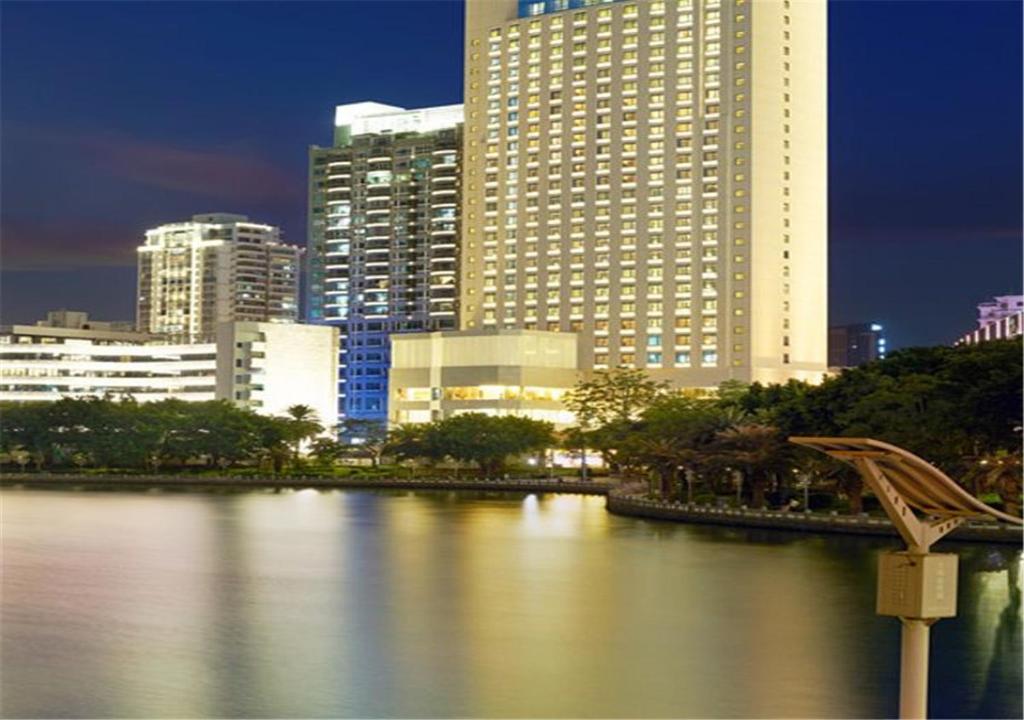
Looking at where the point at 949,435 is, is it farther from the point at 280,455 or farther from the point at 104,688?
the point at 280,455

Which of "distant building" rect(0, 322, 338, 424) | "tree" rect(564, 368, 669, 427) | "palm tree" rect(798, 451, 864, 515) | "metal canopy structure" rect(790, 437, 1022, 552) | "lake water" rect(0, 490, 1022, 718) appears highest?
"distant building" rect(0, 322, 338, 424)

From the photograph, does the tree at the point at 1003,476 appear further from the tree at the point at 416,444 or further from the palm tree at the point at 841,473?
the tree at the point at 416,444

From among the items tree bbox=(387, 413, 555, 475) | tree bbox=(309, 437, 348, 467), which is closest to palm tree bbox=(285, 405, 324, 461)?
tree bbox=(309, 437, 348, 467)

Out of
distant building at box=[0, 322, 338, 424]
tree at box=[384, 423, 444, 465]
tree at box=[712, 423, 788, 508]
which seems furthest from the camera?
distant building at box=[0, 322, 338, 424]

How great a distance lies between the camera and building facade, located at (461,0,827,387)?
136m

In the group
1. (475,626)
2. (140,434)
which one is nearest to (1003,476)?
(475,626)

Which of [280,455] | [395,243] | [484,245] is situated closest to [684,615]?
[280,455]

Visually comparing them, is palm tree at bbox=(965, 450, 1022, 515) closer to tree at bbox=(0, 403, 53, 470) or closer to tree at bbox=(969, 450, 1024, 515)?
tree at bbox=(969, 450, 1024, 515)

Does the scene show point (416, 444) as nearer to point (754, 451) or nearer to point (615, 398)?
point (615, 398)

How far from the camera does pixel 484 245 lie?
149875mm

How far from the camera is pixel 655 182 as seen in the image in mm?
141000

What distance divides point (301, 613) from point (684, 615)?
425 inches

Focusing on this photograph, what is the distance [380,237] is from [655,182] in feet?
183

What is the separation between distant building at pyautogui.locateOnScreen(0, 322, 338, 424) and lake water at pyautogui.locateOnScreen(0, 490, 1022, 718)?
88178 mm
